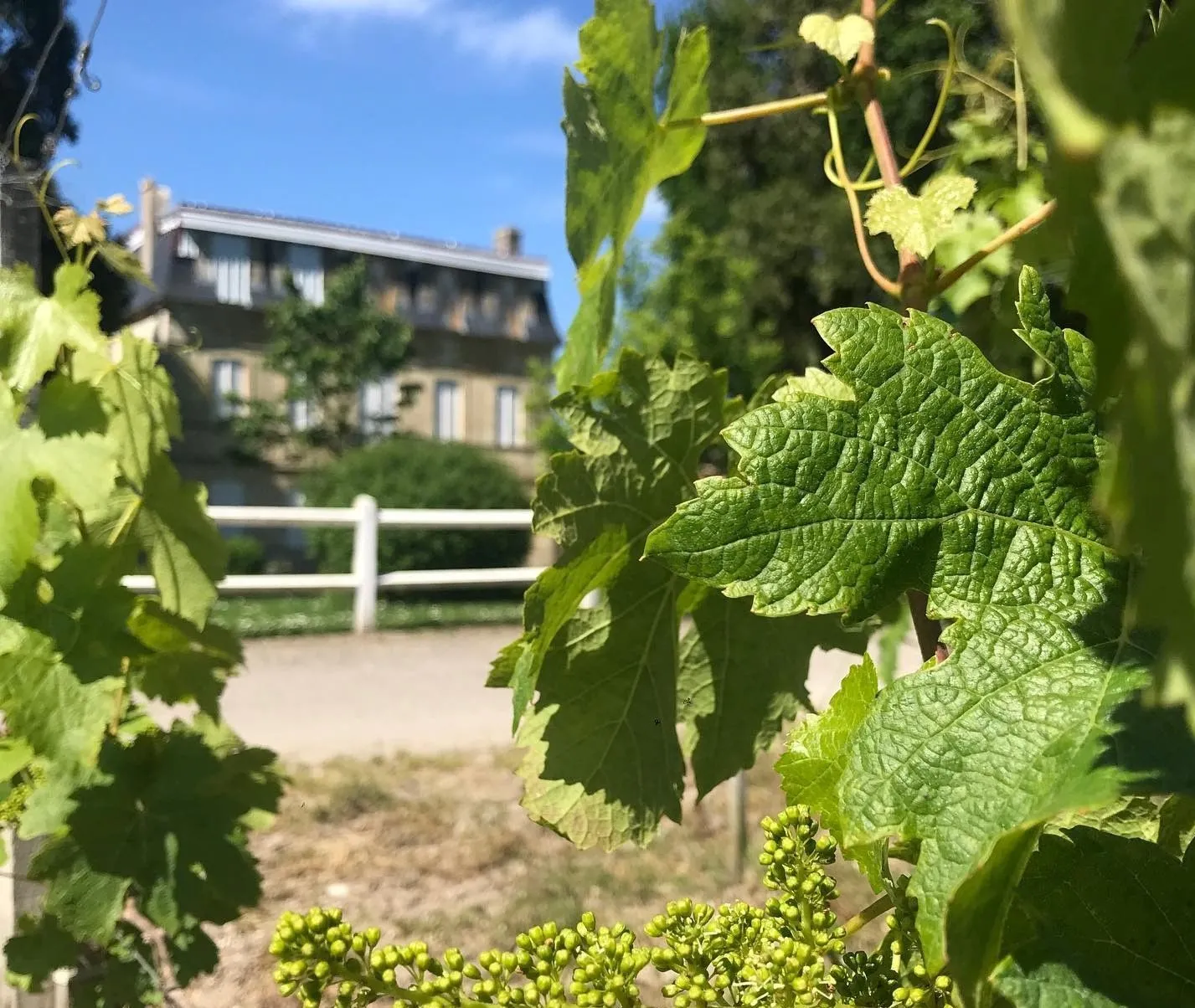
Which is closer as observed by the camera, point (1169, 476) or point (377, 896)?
point (1169, 476)

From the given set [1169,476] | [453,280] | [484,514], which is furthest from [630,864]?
[453,280]

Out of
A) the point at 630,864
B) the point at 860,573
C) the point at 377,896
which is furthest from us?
the point at 630,864

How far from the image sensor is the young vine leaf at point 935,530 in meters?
0.44

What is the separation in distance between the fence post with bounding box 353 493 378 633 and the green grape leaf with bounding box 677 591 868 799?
296 inches

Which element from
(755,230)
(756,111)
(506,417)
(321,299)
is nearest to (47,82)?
(755,230)

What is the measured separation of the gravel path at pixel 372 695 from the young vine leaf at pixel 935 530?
345cm

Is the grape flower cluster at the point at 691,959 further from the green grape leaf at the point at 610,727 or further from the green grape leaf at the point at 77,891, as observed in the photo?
the green grape leaf at the point at 77,891

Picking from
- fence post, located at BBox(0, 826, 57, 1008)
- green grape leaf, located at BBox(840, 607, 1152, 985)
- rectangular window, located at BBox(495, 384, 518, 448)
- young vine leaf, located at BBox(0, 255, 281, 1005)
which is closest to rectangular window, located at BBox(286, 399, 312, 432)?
rectangular window, located at BBox(495, 384, 518, 448)

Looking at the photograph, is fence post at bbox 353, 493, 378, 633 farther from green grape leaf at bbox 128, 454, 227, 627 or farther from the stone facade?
the stone facade

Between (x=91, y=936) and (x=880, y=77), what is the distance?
1.44 metres

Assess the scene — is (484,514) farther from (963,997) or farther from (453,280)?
(453,280)

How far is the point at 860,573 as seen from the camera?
0.48 meters

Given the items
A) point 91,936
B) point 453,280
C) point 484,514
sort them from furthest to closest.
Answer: point 453,280 < point 484,514 < point 91,936

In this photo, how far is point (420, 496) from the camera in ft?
39.5
